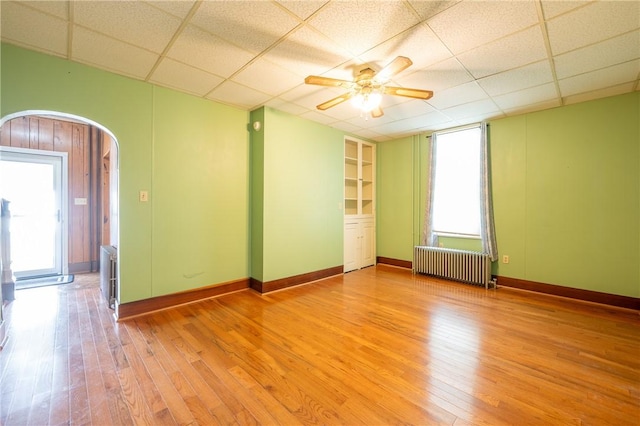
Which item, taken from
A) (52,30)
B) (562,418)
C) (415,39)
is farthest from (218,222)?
(562,418)

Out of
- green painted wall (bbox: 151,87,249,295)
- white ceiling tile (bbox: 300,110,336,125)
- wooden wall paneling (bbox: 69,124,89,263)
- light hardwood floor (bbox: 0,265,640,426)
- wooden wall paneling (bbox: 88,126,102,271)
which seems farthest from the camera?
wooden wall paneling (bbox: 88,126,102,271)

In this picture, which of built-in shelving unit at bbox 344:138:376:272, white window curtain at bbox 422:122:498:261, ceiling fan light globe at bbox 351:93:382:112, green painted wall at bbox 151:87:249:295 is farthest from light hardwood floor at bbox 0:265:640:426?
ceiling fan light globe at bbox 351:93:382:112

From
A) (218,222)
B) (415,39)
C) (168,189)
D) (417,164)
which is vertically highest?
(415,39)

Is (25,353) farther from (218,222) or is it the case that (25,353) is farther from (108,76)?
(108,76)

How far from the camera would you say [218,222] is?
3.84 m

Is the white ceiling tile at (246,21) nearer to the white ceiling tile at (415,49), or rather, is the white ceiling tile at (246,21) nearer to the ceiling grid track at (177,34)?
the ceiling grid track at (177,34)

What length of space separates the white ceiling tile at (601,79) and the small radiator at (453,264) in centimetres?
247

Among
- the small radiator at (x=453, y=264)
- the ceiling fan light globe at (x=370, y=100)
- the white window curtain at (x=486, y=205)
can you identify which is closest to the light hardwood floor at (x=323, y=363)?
the small radiator at (x=453, y=264)

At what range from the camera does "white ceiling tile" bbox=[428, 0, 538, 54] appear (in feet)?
6.27

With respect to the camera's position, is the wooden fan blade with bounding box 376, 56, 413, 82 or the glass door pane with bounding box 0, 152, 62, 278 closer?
the wooden fan blade with bounding box 376, 56, 413, 82

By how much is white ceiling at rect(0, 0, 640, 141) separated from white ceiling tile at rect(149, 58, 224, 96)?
13 millimetres

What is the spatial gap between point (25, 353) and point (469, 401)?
3.56 m

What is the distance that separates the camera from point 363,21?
81.1 inches

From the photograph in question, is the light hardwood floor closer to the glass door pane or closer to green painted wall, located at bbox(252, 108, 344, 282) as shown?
green painted wall, located at bbox(252, 108, 344, 282)
